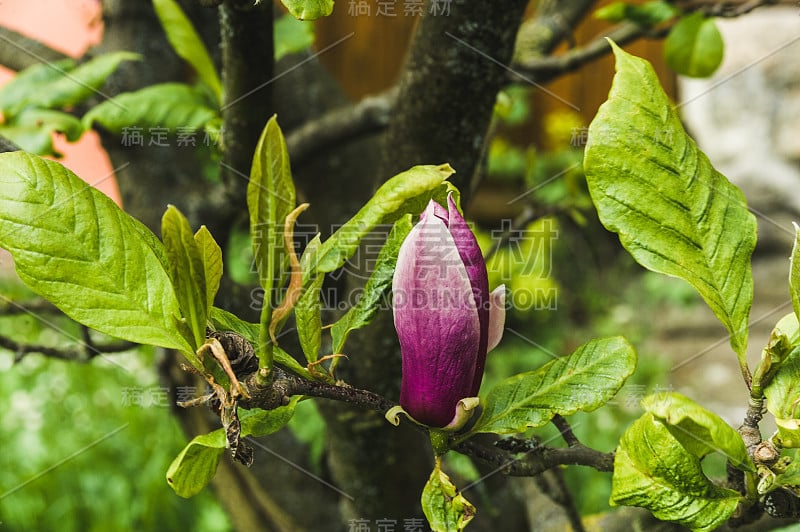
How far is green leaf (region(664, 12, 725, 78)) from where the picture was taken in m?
0.82

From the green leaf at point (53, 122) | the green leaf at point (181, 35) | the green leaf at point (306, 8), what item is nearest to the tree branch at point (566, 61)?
the green leaf at point (181, 35)

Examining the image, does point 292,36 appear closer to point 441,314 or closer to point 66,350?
point 66,350

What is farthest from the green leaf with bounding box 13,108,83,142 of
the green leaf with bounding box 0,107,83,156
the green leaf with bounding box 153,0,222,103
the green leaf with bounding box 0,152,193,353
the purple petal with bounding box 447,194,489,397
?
the purple petal with bounding box 447,194,489,397

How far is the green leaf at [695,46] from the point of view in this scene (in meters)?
0.82

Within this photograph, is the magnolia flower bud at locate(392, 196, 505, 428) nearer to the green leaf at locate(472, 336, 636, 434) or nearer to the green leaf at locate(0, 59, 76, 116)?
the green leaf at locate(472, 336, 636, 434)

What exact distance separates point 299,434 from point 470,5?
69 centimetres

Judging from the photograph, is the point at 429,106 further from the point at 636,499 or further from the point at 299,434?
the point at 299,434

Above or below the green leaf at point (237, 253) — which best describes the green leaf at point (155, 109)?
above

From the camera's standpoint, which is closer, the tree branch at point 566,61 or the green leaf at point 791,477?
the green leaf at point 791,477

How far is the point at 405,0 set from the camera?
2.91 ft

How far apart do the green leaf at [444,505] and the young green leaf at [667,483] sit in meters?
0.09

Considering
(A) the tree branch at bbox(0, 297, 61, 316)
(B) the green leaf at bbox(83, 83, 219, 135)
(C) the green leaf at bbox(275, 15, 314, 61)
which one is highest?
(C) the green leaf at bbox(275, 15, 314, 61)

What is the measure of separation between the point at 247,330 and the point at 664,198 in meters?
0.25

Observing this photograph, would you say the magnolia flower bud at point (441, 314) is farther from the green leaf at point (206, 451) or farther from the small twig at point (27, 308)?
the small twig at point (27, 308)
